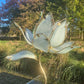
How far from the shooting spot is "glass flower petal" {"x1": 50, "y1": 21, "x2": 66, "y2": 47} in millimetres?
871

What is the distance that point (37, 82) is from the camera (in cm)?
142

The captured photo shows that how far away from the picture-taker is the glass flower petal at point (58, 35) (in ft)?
2.86

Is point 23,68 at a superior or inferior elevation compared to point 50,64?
inferior

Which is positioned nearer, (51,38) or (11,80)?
(51,38)

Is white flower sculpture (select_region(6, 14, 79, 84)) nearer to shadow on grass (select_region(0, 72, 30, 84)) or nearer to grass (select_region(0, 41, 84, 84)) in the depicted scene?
grass (select_region(0, 41, 84, 84))

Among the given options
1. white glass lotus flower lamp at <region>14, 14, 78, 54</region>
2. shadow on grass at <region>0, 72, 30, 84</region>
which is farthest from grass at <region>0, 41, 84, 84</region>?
white glass lotus flower lamp at <region>14, 14, 78, 54</region>

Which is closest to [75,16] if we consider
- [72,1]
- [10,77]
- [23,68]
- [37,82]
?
[72,1]

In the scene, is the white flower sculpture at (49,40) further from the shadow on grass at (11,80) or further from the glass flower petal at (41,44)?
the shadow on grass at (11,80)

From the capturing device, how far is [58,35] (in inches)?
35.4

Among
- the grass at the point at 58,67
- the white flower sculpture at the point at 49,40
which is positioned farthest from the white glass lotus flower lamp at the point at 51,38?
the grass at the point at 58,67

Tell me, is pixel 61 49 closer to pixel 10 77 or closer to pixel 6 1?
pixel 10 77

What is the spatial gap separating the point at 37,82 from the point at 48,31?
2.42 feet

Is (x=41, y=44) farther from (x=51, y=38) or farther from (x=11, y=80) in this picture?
(x=11, y=80)

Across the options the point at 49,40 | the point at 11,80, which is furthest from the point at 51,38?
the point at 11,80
